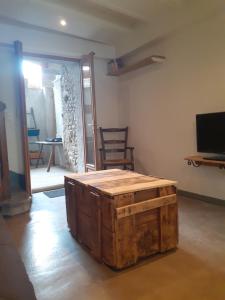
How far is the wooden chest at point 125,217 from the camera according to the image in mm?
1764

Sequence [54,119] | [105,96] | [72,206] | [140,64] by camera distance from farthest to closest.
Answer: [54,119] → [105,96] → [140,64] → [72,206]

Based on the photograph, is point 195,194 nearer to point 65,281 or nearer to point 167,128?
point 167,128

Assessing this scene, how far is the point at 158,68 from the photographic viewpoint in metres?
3.91

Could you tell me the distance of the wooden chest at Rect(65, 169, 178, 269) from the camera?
1.76 metres

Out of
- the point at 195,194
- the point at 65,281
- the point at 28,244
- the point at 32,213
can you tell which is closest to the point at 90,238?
the point at 65,281

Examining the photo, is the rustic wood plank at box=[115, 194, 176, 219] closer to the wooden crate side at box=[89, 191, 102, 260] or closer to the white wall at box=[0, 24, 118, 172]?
the wooden crate side at box=[89, 191, 102, 260]

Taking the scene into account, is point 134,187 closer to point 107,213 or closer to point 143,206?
point 143,206

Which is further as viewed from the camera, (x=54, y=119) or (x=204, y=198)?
(x=54, y=119)

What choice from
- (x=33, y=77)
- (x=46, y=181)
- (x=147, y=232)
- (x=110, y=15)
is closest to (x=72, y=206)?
(x=147, y=232)

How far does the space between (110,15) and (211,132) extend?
222 centimetres

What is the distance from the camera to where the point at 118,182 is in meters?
A: 2.08

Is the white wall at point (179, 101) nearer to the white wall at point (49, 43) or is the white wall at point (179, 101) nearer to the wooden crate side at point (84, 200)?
the white wall at point (49, 43)

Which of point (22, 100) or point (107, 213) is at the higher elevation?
point (22, 100)

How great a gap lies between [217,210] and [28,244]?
84.4 inches
